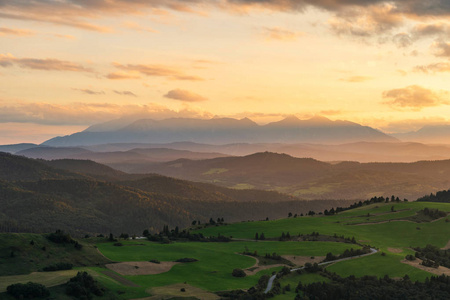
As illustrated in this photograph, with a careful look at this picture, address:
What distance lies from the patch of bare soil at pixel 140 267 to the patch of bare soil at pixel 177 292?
1325 centimetres

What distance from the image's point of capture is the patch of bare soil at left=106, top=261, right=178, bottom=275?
106594 mm

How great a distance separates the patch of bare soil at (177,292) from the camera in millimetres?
87988

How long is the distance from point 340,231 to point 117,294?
119 meters

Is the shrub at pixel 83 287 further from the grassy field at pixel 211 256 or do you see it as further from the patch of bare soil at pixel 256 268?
the patch of bare soil at pixel 256 268

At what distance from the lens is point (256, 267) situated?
12531 centimetres

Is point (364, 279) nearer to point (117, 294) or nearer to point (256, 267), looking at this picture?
point (256, 267)

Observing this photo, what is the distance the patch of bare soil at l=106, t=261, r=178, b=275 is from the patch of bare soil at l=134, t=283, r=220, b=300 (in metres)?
13.2

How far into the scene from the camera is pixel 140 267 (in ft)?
365

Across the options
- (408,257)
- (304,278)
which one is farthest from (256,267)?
(408,257)

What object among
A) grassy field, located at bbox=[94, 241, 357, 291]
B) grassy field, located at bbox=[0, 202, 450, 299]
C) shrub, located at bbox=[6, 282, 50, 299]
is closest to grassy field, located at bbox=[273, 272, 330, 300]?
grassy field, located at bbox=[0, 202, 450, 299]

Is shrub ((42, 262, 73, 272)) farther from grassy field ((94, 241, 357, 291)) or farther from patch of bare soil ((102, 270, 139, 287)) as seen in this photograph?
grassy field ((94, 241, 357, 291))

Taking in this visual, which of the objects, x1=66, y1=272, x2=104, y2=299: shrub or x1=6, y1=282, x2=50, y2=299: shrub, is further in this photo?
x1=66, y1=272, x2=104, y2=299: shrub

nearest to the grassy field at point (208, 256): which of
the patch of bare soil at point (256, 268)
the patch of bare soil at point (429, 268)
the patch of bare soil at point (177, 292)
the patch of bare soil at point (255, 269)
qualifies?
the patch of bare soil at point (256, 268)

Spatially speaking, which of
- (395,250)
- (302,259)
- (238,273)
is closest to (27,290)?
(238,273)
